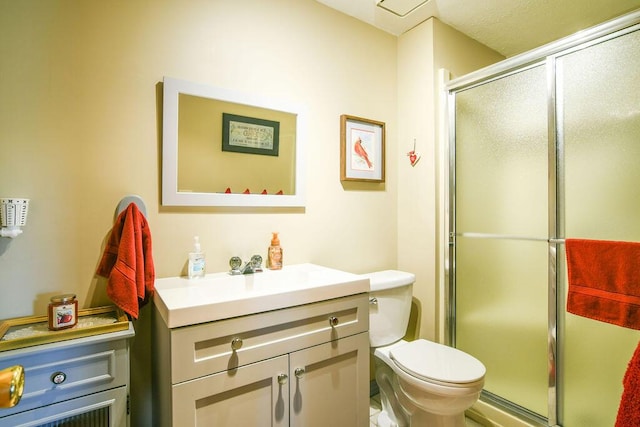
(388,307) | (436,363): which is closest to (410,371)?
(436,363)

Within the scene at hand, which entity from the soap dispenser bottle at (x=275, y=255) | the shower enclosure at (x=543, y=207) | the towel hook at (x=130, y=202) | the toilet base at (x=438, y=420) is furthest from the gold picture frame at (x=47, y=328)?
the shower enclosure at (x=543, y=207)

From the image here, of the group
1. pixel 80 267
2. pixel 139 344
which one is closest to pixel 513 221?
pixel 139 344

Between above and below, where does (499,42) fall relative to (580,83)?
above

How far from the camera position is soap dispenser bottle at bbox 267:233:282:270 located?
1583 mm

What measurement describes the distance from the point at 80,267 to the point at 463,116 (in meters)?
2.11

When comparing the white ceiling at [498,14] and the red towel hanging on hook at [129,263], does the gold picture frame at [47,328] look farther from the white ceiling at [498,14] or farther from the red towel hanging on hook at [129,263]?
the white ceiling at [498,14]

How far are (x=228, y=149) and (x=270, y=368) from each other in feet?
3.25

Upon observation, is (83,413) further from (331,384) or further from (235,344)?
(331,384)

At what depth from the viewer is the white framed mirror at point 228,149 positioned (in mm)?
1366

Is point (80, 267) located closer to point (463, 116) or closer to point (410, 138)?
point (410, 138)

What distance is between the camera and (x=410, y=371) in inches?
55.7

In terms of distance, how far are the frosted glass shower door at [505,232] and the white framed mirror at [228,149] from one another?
1.03m

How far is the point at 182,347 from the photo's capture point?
95 cm

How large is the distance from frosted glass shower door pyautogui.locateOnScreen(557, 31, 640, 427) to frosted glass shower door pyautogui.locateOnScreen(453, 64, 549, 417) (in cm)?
10
